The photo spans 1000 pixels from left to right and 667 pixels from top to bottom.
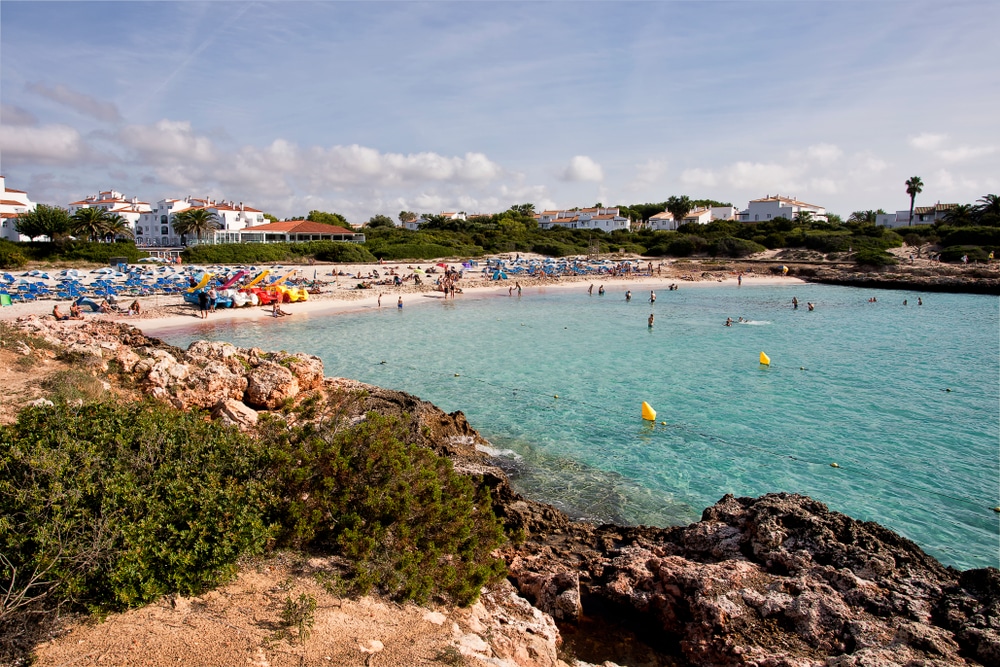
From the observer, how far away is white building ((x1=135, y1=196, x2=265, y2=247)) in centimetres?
7844

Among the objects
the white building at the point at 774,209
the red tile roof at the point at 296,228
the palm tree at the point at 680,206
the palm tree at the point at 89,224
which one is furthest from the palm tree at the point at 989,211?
the palm tree at the point at 89,224

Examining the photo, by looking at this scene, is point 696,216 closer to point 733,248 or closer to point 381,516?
point 733,248

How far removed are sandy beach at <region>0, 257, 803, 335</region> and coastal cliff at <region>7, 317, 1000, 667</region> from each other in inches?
941

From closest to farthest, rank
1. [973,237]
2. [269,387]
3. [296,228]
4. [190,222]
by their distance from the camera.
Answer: [269,387] < [973,237] < [190,222] < [296,228]

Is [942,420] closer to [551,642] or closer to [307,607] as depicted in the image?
[551,642]

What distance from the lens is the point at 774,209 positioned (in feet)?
309

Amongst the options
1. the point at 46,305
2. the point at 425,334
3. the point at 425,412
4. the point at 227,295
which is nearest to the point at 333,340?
the point at 425,334

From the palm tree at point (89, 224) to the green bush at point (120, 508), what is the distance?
56.9m

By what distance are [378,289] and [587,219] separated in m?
73.2

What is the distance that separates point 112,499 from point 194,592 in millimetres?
966

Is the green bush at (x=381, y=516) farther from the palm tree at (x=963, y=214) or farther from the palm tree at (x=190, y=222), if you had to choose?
the palm tree at (x=963, y=214)

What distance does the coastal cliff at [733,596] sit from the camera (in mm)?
5016

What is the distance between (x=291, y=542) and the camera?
538 centimetres

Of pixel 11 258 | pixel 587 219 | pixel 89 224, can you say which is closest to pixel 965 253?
pixel 587 219
